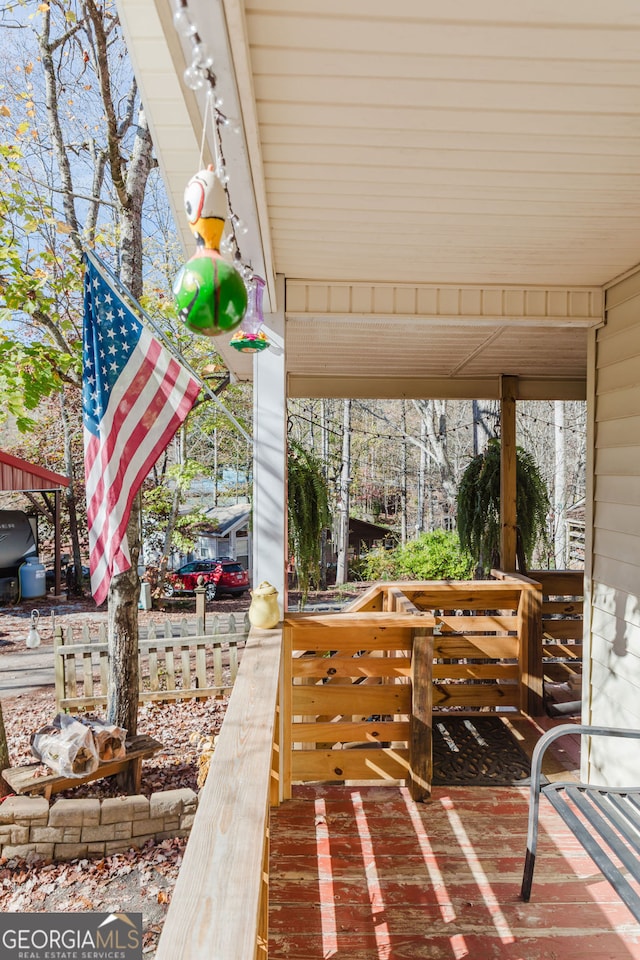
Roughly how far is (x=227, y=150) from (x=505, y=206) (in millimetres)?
989

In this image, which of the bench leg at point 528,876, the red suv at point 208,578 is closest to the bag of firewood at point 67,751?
the bench leg at point 528,876

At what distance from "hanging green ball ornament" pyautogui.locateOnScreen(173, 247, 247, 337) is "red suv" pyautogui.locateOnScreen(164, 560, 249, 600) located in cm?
1077

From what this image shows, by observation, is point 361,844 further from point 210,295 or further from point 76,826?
point 76,826

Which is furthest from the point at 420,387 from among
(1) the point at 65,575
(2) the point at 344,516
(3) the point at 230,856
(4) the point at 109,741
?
(1) the point at 65,575

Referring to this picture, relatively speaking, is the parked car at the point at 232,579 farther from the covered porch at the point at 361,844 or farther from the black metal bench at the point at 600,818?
the black metal bench at the point at 600,818

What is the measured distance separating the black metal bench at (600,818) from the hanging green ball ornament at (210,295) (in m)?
1.64

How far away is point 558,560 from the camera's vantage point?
Answer: 11.8 m

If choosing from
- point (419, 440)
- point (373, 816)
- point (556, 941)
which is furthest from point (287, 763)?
point (419, 440)

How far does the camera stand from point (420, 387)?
4961 mm

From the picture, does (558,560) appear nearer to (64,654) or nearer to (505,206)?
(64,654)

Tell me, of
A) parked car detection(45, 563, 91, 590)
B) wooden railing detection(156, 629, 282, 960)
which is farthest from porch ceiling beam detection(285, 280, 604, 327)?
parked car detection(45, 563, 91, 590)

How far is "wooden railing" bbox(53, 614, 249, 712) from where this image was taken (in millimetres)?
6027

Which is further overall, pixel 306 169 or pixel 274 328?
pixel 274 328

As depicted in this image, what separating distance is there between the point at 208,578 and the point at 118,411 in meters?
9.04
